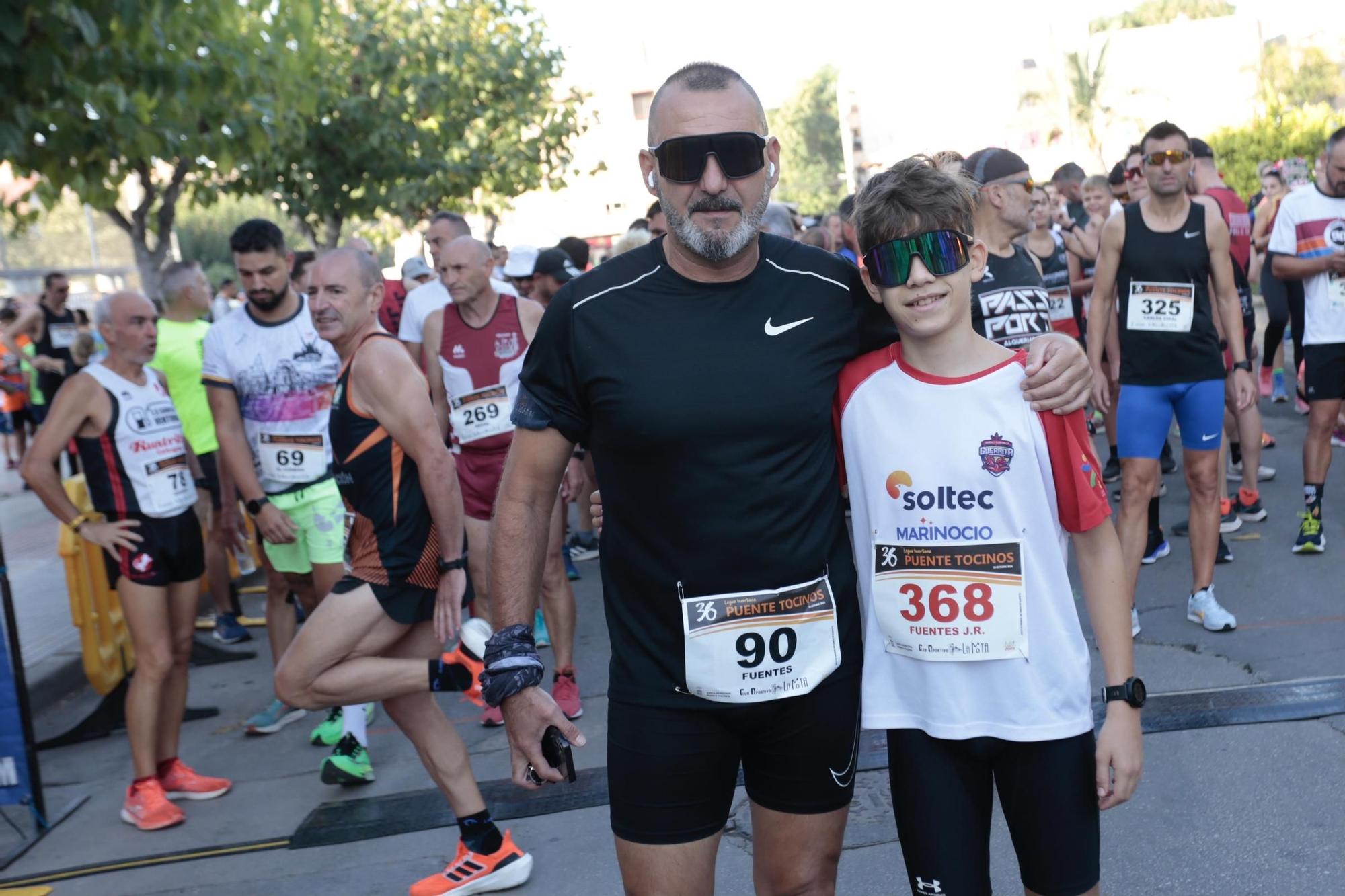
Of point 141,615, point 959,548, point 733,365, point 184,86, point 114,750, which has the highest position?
point 184,86

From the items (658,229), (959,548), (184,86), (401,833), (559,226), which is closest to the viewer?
(959,548)

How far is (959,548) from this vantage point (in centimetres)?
261

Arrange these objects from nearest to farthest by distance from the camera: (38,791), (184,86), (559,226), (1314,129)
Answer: (38,791), (184,86), (1314,129), (559,226)

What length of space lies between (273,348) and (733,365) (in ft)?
13.0

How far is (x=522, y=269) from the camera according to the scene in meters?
9.71

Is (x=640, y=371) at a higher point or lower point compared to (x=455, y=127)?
lower

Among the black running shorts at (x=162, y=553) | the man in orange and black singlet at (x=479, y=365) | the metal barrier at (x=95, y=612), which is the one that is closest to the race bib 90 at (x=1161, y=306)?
the man in orange and black singlet at (x=479, y=365)

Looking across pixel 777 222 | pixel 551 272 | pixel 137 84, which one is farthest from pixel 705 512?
pixel 551 272

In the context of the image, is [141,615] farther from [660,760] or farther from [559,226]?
[559,226]

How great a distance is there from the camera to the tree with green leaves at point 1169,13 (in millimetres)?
94688

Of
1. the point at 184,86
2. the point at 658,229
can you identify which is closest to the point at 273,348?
the point at 184,86

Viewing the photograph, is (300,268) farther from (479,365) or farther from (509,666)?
(509,666)

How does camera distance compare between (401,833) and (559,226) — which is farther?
(559,226)

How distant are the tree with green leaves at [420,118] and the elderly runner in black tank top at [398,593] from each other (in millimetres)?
8731
